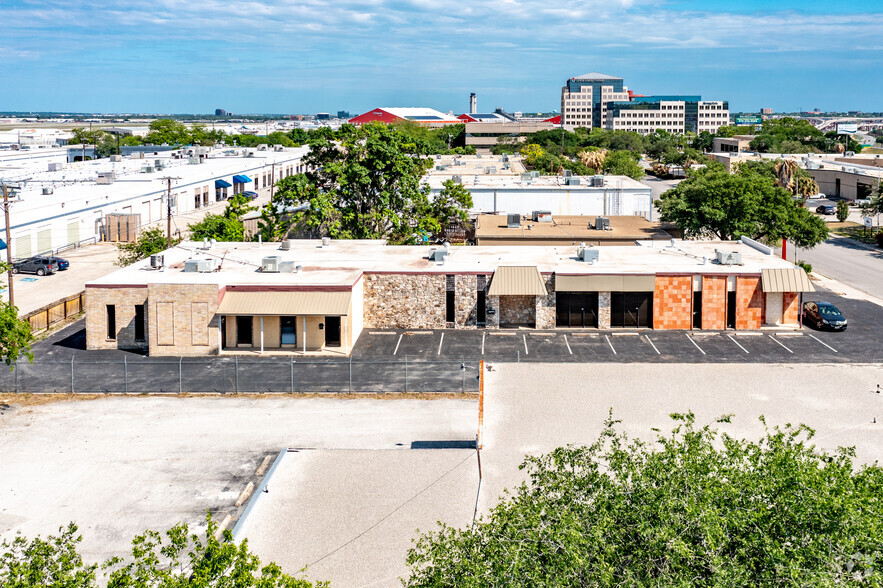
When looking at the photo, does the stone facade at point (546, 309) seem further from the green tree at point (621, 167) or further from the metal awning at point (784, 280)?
the green tree at point (621, 167)

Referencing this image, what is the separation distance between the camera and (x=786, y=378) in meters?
27.9

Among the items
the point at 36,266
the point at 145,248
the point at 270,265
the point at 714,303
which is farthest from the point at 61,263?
the point at 714,303

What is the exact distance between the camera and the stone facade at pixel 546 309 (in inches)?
1575

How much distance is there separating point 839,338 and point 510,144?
14818 cm

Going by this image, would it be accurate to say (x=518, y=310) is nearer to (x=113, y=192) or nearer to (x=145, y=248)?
(x=145, y=248)

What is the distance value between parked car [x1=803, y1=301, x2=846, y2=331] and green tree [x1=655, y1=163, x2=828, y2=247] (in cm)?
1169

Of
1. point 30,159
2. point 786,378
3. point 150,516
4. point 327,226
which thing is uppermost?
point 30,159

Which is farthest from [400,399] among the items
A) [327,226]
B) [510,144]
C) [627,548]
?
[510,144]

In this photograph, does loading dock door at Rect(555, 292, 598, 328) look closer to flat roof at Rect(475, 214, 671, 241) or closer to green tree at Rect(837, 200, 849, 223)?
flat roof at Rect(475, 214, 671, 241)

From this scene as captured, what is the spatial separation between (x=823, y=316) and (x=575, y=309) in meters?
11.5

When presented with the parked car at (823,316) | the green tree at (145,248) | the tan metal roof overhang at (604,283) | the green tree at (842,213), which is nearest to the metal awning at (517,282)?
the tan metal roof overhang at (604,283)

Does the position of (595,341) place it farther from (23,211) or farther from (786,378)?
(23,211)

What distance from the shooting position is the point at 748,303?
39625 millimetres

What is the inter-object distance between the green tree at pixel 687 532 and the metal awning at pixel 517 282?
2510 centimetres
